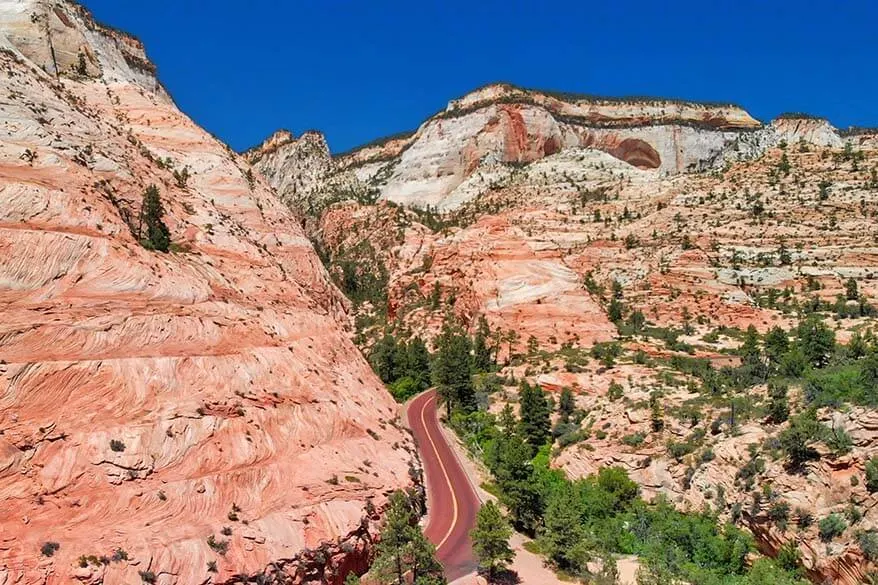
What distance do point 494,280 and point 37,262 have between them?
45158 mm

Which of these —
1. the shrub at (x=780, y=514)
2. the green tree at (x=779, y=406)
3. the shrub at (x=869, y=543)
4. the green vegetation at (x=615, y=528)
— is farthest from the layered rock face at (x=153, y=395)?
the green tree at (x=779, y=406)

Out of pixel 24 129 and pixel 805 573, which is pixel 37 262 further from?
pixel 805 573

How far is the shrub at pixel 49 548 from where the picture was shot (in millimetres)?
13384

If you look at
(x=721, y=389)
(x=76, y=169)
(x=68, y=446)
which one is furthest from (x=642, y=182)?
(x=68, y=446)

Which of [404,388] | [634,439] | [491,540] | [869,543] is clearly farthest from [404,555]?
[404,388]

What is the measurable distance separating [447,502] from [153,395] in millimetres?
14573

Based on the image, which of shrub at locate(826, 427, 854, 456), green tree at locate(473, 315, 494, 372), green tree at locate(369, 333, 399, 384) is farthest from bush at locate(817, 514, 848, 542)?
green tree at locate(369, 333, 399, 384)

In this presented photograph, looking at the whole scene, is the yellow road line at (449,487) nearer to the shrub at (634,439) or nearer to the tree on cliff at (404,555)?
the tree on cliff at (404,555)

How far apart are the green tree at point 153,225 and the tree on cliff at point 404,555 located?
1738 centimetres

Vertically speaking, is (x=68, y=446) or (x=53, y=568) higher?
(x=68, y=446)

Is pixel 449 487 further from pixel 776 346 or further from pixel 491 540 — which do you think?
pixel 776 346

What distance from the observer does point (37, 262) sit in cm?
2039

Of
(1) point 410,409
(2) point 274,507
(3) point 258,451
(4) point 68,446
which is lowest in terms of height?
(1) point 410,409

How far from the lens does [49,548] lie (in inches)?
532
